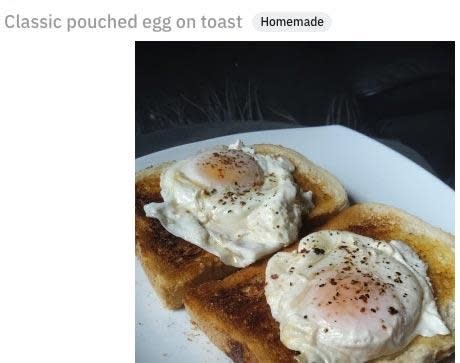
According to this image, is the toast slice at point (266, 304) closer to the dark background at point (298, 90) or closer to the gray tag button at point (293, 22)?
the dark background at point (298, 90)

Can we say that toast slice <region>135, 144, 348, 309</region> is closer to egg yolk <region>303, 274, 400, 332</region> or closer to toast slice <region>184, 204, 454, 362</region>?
toast slice <region>184, 204, 454, 362</region>

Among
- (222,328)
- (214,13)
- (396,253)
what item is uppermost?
(214,13)

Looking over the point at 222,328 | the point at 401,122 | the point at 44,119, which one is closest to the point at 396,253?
the point at 222,328

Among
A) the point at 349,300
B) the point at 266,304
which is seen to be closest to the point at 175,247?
the point at 266,304

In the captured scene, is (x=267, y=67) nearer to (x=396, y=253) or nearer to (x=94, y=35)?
(x=94, y=35)

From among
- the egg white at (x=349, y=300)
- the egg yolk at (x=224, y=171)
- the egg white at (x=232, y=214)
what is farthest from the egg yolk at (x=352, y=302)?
the egg yolk at (x=224, y=171)

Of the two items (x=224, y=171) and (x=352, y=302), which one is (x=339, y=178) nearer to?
(x=224, y=171)
